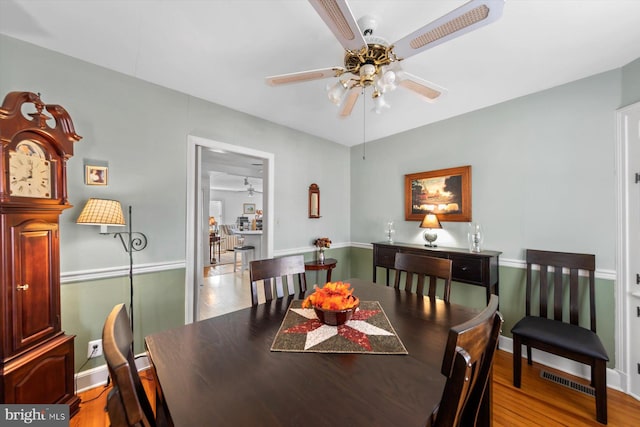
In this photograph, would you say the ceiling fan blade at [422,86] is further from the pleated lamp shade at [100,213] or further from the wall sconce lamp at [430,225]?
the pleated lamp shade at [100,213]

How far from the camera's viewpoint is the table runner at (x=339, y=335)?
1.05m

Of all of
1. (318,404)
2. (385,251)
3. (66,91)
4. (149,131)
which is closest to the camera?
(318,404)

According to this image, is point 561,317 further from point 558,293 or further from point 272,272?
point 272,272

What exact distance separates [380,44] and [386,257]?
251 cm

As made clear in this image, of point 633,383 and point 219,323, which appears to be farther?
point 633,383

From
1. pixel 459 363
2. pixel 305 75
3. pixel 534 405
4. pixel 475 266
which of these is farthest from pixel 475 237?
pixel 459 363

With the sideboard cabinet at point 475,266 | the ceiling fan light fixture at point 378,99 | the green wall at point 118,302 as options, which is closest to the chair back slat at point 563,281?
the sideboard cabinet at point 475,266

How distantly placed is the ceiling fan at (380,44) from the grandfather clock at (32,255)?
1.43 metres

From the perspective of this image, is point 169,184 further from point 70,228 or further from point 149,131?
point 70,228

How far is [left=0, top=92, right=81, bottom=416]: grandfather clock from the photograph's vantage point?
134 centimetres

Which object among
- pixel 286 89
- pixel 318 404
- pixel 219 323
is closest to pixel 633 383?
pixel 318 404

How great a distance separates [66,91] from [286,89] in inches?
66.9

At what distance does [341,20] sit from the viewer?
3.49ft

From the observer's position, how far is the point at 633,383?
189 cm
